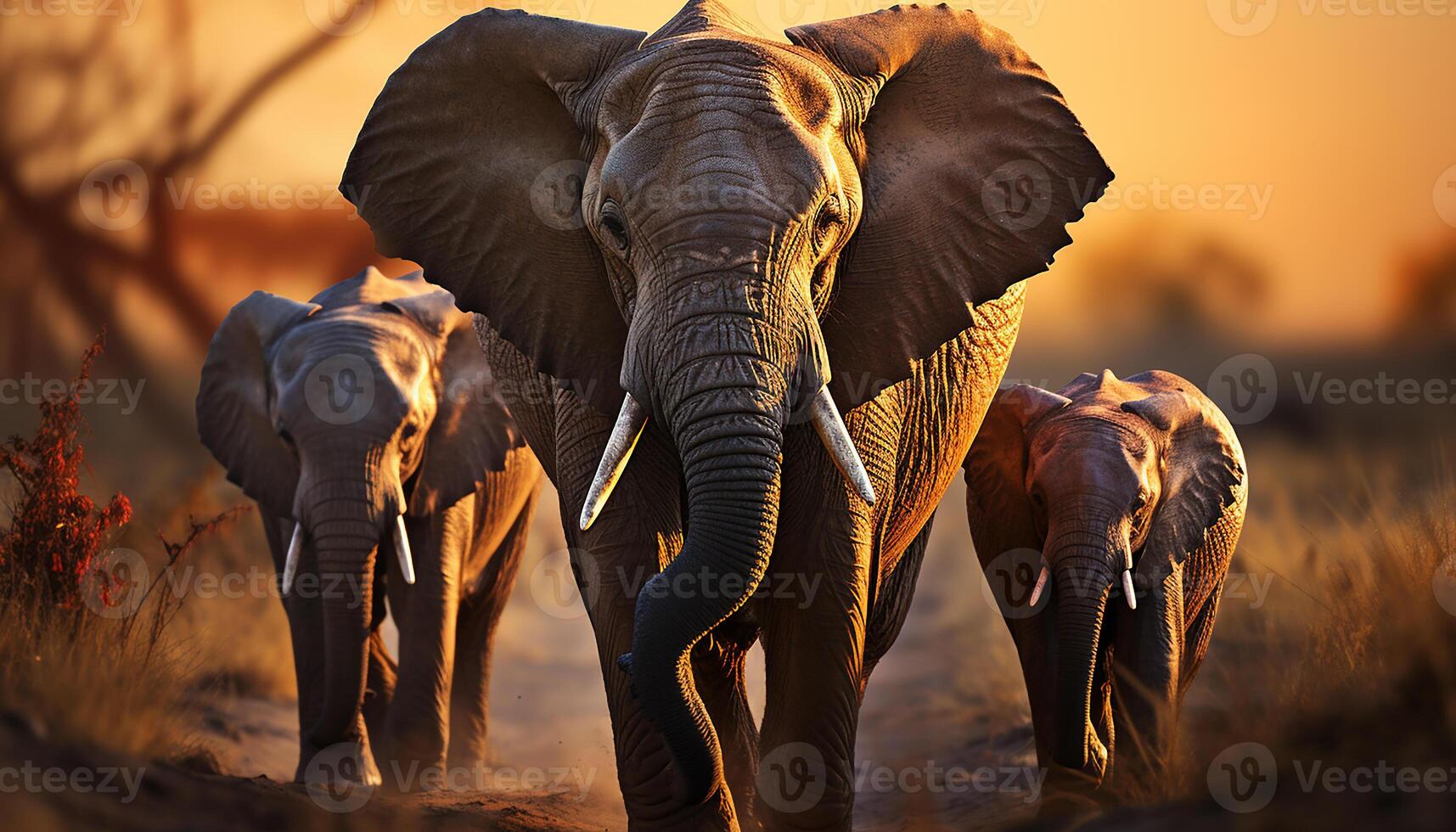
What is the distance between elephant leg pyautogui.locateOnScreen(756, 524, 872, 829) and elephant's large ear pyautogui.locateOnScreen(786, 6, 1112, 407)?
0.55 metres

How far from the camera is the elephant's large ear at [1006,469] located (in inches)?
368

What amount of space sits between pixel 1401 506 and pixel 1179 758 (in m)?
3.13

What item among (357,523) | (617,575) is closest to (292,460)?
(357,523)

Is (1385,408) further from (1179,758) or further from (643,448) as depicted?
(643,448)

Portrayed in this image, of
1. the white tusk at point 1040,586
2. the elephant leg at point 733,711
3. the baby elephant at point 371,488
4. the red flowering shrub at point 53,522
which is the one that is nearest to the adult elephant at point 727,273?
the elephant leg at point 733,711

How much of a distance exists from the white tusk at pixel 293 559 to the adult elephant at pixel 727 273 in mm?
3192

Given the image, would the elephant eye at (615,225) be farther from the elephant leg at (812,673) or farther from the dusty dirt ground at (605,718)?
the dusty dirt ground at (605,718)

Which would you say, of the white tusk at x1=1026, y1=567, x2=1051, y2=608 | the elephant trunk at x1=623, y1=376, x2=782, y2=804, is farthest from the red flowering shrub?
the white tusk at x1=1026, y1=567, x2=1051, y2=608

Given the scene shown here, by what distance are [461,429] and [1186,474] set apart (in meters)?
4.11

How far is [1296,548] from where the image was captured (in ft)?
48.2

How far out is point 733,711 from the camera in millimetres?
7598

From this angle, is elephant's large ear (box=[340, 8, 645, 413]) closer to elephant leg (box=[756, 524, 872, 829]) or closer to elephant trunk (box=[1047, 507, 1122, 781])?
elephant leg (box=[756, 524, 872, 829])

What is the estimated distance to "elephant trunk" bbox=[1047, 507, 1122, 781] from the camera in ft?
27.2

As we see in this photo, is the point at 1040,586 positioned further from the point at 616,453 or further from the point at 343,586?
the point at 616,453
